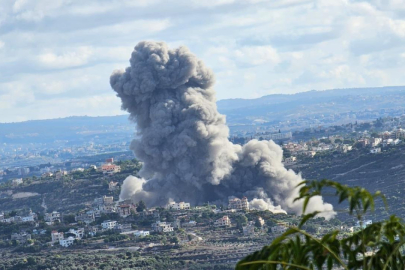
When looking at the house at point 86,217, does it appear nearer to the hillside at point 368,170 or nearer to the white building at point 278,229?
the white building at point 278,229

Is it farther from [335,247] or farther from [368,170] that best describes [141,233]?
[335,247]

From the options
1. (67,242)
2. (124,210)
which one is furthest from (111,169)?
(67,242)

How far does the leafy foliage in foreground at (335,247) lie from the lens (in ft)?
43.2

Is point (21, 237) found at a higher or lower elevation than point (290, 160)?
lower

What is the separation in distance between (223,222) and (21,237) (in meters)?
14.3

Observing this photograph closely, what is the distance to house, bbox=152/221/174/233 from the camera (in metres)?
71.9

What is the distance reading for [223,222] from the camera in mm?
72812

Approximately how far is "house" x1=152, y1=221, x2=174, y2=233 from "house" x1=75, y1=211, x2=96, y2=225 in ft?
22.6

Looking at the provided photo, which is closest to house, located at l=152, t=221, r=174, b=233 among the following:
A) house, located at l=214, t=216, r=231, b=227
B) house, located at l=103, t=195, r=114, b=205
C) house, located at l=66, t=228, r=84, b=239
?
house, located at l=214, t=216, r=231, b=227

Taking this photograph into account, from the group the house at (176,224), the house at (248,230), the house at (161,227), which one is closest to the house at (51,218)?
the house at (161,227)

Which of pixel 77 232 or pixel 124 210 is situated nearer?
pixel 77 232

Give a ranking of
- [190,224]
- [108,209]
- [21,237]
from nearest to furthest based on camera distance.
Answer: [190,224], [21,237], [108,209]

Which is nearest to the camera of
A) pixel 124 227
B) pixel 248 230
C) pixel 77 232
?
pixel 248 230

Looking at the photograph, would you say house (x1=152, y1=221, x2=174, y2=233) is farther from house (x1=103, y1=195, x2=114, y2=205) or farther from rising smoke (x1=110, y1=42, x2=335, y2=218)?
house (x1=103, y1=195, x2=114, y2=205)
